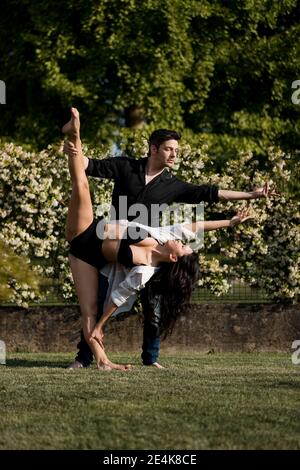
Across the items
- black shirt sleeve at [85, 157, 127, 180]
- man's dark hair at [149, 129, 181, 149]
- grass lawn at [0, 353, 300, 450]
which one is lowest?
grass lawn at [0, 353, 300, 450]

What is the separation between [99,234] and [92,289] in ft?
1.58

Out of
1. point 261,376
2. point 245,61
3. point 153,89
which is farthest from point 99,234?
point 245,61

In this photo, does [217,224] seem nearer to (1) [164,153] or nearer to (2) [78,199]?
(1) [164,153]

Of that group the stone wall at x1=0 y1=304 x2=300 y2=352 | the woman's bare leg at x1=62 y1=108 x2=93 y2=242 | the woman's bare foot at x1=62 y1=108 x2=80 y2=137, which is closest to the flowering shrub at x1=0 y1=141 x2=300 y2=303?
the stone wall at x1=0 y1=304 x2=300 y2=352

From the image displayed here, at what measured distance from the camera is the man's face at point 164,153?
8547mm

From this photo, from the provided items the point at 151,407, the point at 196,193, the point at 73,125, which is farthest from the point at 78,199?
the point at 151,407

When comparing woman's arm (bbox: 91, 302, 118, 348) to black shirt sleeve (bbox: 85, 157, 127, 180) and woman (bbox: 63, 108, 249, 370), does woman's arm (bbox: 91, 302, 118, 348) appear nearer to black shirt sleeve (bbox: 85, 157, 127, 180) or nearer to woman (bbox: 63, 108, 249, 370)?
woman (bbox: 63, 108, 249, 370)

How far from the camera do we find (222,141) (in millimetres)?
25109

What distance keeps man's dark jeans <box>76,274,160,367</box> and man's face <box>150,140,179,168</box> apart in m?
1.00

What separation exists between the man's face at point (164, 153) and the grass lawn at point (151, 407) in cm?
168

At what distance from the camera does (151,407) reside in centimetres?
629

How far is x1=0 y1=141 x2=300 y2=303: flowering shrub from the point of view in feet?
35.3

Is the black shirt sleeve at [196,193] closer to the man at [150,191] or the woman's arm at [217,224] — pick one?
the man at [150,191]

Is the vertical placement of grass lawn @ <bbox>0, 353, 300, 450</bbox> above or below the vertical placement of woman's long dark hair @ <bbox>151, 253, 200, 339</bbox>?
below
